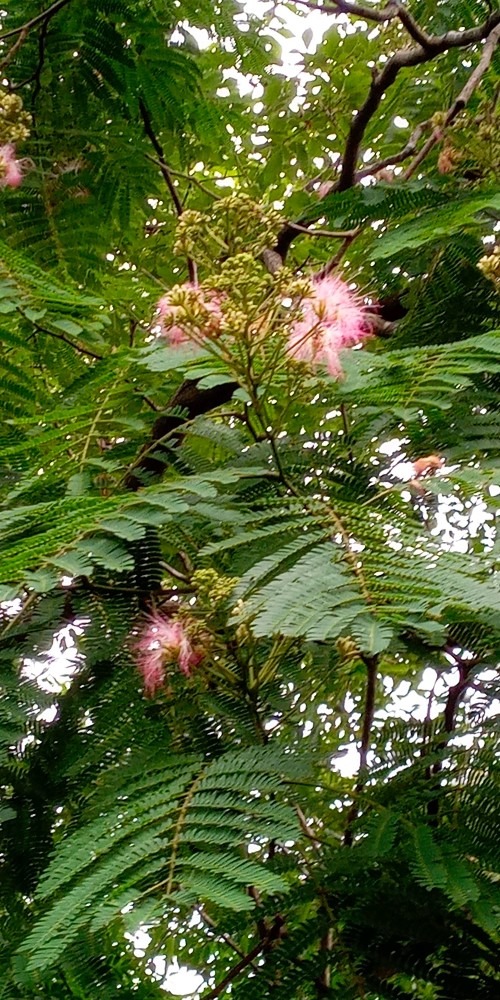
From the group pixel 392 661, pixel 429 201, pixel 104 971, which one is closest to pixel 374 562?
pixel 104 971

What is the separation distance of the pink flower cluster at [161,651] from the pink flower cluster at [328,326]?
0.42 m

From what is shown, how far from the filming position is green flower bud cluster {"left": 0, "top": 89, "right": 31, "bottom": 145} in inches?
79.1

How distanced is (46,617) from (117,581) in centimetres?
13

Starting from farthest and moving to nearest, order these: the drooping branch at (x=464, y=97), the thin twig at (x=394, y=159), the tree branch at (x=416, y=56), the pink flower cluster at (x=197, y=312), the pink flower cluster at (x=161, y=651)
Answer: the thin twig at (x=394, y=159) < the drooping branch at (x=464, y=97) < the tree branch at (x=416, y=56) < the pink flower cluster at (x=161, y=651) < the pink flower cluster at (x=197, y=312)

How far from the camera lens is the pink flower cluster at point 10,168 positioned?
7.04ft

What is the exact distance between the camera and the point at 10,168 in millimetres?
2223

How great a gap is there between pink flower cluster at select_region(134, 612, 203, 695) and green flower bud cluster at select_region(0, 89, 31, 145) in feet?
3.31

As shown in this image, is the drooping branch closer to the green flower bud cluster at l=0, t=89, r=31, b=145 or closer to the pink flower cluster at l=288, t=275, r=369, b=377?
the pink flower cluster at l=288, t=275, r=369, b=377

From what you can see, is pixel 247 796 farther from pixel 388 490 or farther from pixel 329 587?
pixel 388 490

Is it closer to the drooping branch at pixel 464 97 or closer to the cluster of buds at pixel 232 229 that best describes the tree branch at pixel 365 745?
the cluster of buds at pixel 232 229

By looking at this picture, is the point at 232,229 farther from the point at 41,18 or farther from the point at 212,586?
the point at 41,18

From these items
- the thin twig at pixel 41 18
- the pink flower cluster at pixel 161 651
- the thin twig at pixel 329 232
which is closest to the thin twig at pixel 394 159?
the thin twig at pixel 329 232

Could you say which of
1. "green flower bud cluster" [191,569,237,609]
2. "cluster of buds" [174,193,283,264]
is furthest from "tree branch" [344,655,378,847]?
"cluster of buds" [174,193,283,264]

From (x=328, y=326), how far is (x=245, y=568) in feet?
1.26
